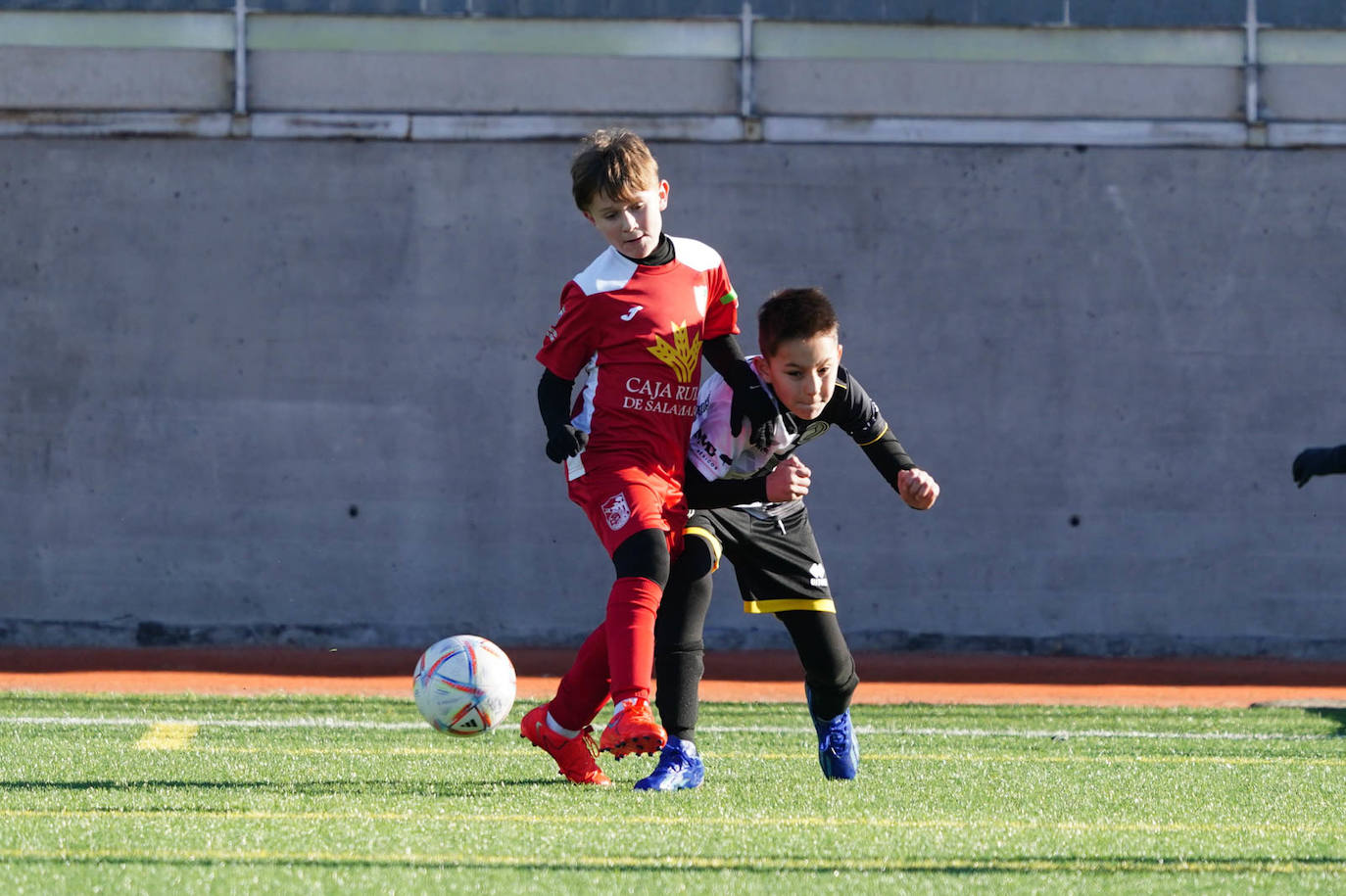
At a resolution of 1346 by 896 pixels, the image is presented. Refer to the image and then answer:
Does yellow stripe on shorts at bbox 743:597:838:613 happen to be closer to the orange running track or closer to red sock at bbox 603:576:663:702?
red sock at bbox 603:576:663:702

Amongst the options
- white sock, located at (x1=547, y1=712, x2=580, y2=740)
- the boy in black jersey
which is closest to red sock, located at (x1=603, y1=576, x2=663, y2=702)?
the boy in black jersey

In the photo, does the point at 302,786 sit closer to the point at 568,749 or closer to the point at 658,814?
the point at 568,749

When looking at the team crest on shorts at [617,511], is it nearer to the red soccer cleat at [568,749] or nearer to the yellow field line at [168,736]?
the red soccer cleat at [568,749]

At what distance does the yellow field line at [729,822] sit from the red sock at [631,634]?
434mm

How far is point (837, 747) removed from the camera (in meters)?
4.72

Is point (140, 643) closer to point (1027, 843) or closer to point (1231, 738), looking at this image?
point (1231, 738)

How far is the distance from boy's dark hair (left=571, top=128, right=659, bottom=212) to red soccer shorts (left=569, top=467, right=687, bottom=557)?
0.74 meters

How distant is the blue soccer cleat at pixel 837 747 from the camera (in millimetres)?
4691

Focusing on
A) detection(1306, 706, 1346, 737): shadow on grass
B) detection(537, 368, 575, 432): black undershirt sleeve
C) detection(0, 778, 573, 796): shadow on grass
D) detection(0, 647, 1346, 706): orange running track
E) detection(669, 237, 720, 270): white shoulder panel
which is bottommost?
detection(0, 647, 1346, 706): orange running track

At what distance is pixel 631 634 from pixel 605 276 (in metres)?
0.99

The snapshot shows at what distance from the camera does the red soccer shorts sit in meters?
4.19

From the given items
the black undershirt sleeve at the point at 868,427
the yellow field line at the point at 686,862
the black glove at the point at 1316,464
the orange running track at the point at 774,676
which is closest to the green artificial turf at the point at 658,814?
the yellow field line at the point at 686,862

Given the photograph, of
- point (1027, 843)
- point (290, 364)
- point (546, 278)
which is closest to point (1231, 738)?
point (1027, 843)

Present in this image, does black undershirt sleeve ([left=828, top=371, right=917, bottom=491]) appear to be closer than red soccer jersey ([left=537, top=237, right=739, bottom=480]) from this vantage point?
No
